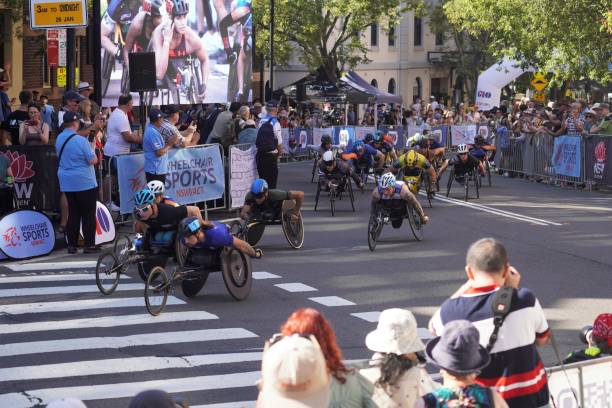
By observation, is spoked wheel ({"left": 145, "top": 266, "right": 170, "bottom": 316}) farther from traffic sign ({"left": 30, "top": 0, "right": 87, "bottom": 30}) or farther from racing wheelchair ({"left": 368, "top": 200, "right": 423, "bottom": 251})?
traffic sign ({"left": 30, "top": 0, "right": 87, "bottom": 30})

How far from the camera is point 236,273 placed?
14.3m

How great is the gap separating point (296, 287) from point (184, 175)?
6367 mm

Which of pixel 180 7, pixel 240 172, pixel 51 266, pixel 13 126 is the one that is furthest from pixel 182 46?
pixel 51 266

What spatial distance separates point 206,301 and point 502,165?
75.3 ft

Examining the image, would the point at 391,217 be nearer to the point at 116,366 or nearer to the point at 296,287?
the point at 296,287

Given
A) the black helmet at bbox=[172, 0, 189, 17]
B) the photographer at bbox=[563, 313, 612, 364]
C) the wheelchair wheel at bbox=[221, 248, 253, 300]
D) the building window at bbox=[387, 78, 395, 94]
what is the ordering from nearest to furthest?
the photographer at bbox=[563, 313, 612, 364]
the wheelchair wheel at bbox=[221, 248, 253, 300]
the black helmet at bbox=[172, 0, 189, 17]
the building window at bbox=[387, 78, 395, 94]

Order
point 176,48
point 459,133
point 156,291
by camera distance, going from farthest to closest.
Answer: point 459,133 < point 176,48 < point 156,291

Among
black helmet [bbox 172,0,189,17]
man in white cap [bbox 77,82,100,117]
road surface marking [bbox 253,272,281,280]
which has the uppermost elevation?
black helmet [bbox 172,0,189,17]

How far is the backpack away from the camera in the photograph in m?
→ 23.0

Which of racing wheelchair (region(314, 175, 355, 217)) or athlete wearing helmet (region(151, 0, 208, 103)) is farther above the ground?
athlete wearing helmet (region(151, 0, 208, 103))

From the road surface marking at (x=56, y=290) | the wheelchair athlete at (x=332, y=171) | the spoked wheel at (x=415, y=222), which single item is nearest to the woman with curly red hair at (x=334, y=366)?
the road surface marking at (x=56, y=290)

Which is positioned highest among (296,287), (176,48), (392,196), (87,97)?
(176,48)

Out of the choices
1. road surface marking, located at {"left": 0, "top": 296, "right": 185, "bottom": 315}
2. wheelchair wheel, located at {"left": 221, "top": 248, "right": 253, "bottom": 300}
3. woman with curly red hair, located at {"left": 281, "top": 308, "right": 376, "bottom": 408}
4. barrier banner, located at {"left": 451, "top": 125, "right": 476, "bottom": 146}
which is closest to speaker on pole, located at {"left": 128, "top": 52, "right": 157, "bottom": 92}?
road surface marking, located at {"left": 0, "top": 296, "right": 185, "bottom": 315}

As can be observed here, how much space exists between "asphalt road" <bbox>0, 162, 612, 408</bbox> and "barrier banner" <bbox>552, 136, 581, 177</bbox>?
23.8ft
